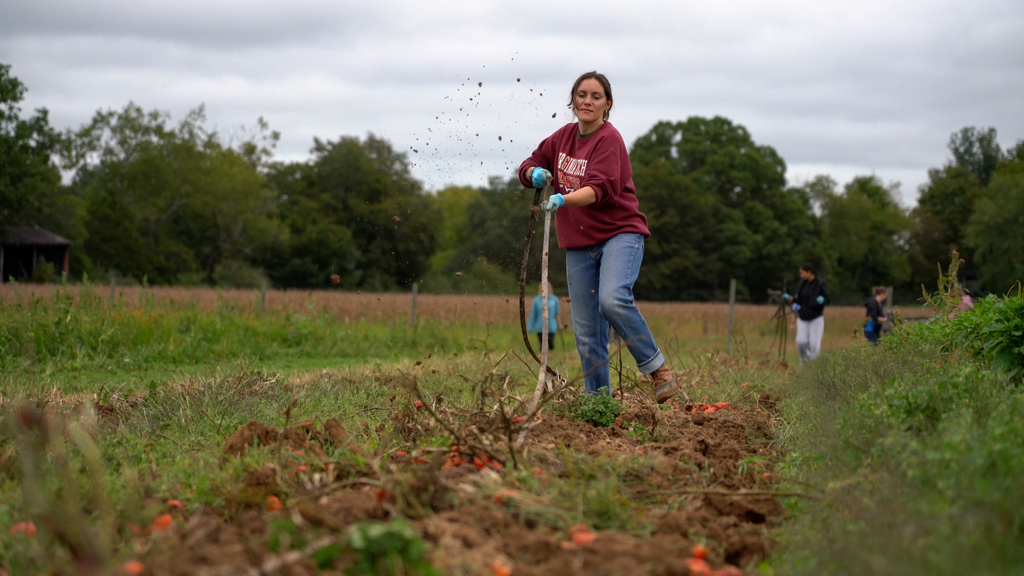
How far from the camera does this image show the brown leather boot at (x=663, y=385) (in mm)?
4910

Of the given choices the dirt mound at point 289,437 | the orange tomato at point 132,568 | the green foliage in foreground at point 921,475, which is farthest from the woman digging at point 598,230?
the orange tomato at point 132,568

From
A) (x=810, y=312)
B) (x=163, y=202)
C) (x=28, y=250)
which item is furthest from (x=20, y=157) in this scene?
(x=810, y=312)

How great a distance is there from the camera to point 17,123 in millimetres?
36281

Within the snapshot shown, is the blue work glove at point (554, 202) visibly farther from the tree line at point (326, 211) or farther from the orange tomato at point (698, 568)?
the tree line at point (326, 211)

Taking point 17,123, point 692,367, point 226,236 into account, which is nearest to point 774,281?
point 226,236

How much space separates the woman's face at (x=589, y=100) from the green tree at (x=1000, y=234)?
49.0 metres

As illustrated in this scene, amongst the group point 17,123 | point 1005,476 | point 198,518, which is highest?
point 17,123

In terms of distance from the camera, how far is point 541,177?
16.6ft

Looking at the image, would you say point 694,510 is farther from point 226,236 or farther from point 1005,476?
point 226,236

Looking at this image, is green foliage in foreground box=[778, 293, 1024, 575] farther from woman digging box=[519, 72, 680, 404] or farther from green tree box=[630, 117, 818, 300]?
green tree box=[630, 117, 818, 300]

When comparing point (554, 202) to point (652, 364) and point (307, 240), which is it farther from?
point (307, 240)

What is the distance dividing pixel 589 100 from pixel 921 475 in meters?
2.96

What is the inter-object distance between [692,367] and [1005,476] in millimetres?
6036

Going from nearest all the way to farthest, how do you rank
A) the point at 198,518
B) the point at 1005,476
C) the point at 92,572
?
the point at 92,572, the point at 1005,476, the point at 198,518
